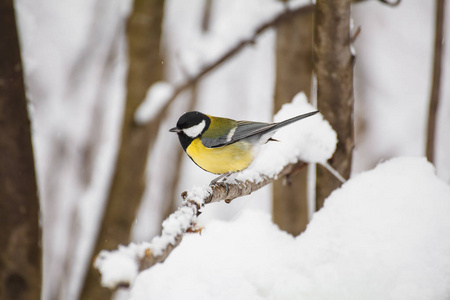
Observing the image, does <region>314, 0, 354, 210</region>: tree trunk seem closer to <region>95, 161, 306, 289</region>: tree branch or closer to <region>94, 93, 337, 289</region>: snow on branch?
<region>94, 93, 337, 289</region>: snow on branch

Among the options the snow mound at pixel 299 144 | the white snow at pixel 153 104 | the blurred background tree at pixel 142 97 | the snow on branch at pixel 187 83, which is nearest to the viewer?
the snow mound at pixel 299 144

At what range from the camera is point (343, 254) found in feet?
4.97

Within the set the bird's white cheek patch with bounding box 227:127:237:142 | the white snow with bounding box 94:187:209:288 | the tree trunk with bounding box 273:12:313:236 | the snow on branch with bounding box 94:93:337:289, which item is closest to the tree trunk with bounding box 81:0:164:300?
the tree trunk with bounding box 273:12:313:236

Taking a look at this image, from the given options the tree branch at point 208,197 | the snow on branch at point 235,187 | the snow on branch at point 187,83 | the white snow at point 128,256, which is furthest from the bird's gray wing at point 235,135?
the white snow at point 128,256

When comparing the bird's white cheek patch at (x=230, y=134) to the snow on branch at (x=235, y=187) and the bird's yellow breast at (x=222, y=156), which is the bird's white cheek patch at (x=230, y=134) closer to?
the bird's yellow breast at (x=222, y=156)

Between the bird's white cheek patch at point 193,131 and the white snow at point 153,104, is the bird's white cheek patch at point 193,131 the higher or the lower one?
the lower one

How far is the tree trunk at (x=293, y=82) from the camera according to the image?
2855mm

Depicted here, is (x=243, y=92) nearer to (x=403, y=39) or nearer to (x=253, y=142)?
(x=403, y=39)

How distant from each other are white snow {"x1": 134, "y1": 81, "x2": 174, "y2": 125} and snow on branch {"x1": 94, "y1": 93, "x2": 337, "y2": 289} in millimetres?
1165

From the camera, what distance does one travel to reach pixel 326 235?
161cm

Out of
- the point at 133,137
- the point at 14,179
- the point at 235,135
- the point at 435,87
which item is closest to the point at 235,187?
the point at 235,135

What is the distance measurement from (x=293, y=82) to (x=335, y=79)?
848 millimetres

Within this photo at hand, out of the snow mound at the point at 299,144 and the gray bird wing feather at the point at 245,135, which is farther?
the gray bird wing feather at the point at 245,135

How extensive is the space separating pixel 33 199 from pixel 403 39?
18.9 feet
